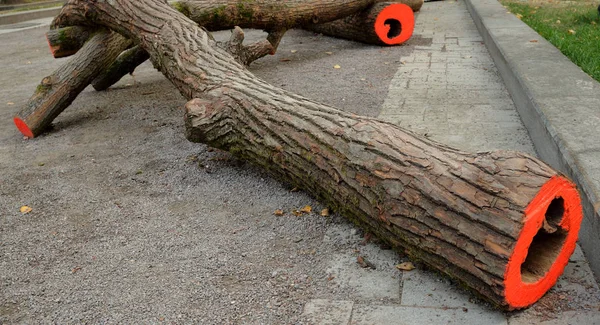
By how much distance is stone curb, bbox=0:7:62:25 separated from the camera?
1524cm

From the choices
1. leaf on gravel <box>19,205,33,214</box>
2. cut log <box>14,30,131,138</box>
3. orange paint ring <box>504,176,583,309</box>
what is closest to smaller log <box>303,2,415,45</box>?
cut log <box>14,30,131,138</box>

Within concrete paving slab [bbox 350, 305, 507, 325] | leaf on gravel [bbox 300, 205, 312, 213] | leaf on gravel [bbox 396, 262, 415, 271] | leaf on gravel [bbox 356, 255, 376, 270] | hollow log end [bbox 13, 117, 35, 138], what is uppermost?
concrete paving slab [bbox 350, 305, 507, 325]

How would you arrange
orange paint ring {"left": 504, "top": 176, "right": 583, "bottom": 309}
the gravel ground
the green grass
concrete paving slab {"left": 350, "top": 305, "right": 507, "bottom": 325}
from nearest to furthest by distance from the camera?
1. orange paint ring {"left": 504, "top": 176, "right": 583, "bottom": 309}
2. concrete paving slab {"left": 350, "top": 305, "right": 507, "bottom": 325}
3. the gravel ground
4. the green grass

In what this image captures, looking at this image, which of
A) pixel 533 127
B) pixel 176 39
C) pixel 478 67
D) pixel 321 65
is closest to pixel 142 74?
pixel 321 65

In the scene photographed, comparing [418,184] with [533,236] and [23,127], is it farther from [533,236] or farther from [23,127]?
[23,127]

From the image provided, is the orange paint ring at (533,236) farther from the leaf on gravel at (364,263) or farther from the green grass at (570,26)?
the green grass at (570,26)

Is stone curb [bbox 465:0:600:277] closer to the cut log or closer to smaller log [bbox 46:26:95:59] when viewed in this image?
the cut log

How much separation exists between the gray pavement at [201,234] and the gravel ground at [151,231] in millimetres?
11

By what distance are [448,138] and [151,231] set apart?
235 centimetres

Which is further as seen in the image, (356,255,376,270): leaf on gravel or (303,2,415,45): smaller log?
(303,2,415,45): smaller log

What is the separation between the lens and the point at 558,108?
3.96 metres

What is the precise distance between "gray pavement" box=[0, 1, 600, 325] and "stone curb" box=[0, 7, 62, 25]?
10.1m

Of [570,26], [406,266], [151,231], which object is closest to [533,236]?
[406,266]

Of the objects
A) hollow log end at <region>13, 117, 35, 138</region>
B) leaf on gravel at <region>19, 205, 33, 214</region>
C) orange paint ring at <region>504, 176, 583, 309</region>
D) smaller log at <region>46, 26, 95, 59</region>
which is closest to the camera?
orange paint ring at <region>504, 176, 583, 309</region>
